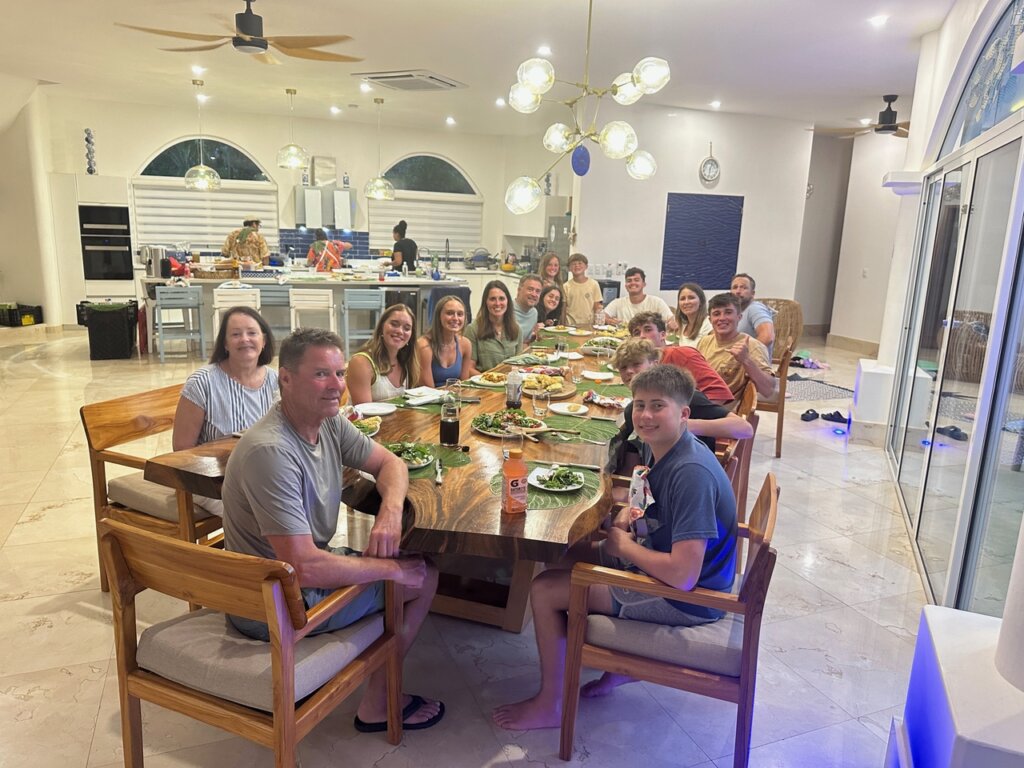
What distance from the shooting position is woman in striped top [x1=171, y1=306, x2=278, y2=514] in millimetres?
2771

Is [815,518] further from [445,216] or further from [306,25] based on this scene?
[445,216]

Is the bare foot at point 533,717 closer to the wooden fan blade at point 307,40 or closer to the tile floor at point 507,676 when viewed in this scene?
the tile floor at point 507,676

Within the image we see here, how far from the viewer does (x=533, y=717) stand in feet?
7.73

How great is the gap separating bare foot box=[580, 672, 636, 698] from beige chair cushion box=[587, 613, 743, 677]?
1.65ft

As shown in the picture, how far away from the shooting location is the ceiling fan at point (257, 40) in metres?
4.93

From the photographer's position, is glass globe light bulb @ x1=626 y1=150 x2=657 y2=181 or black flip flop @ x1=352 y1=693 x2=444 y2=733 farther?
glass globe light bulb @ x1=626 y1=150 x2=657 y2=181

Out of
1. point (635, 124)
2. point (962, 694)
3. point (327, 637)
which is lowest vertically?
point (327, 637)

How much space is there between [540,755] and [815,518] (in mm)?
2674

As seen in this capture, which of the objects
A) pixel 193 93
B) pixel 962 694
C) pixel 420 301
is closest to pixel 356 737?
pixel 962 694

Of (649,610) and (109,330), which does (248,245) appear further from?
(649,610)

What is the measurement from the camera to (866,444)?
573 cm

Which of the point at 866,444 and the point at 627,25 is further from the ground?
the point at 627,25

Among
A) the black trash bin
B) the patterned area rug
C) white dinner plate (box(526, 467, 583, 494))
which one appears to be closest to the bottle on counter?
white dinner plate (box(526, 467, 583, 494))

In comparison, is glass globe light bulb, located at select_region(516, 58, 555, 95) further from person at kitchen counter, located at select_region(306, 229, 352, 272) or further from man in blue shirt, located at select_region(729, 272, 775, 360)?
person at kitchen counter, located at select_region(306, 229, 352, 272)
